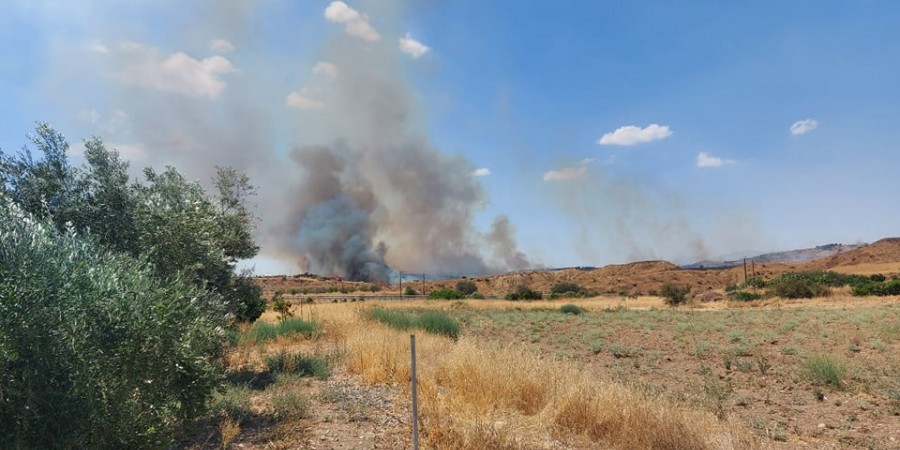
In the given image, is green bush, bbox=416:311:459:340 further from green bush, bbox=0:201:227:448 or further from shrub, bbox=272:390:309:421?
green bush, bbox=0:201:227:448

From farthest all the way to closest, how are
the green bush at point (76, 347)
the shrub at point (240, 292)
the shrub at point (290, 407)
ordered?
the shrub at point (240, 292)
the shrub at point (290, 407)
the green bush at point (76, 347)

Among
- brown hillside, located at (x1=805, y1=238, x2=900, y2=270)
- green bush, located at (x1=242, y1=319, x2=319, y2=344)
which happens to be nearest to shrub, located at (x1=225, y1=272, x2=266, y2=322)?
green bush, located at (x1=242, y1=319, x2=319, y2=344)

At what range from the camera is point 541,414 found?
25.4 ft

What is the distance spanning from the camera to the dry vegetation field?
7.05 m

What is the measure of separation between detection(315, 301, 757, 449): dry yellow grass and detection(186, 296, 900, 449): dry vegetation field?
0.02 meters

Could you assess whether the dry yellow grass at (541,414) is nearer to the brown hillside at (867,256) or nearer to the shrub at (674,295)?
the shrub at (674,295)

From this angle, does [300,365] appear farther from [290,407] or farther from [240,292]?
[290,407]

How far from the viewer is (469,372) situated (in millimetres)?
9320

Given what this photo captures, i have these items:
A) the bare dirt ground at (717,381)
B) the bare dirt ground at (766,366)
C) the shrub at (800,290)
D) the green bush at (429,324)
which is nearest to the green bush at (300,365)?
the bare dirt ground at (717,381)

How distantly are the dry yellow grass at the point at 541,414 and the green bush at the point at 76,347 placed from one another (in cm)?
330

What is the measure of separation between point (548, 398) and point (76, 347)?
21.0 feet

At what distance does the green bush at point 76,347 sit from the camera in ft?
13.9

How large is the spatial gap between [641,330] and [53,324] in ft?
81.3

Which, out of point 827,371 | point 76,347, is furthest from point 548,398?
point 827,371
